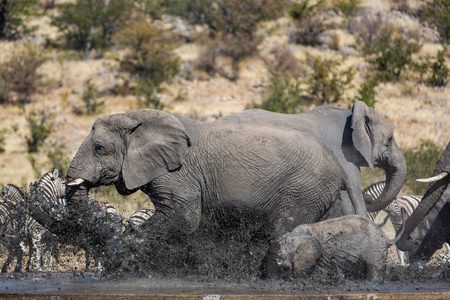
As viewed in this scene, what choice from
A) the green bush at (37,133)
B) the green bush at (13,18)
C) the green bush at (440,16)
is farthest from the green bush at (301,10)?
the green bush at (37,133)

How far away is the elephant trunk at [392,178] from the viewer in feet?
28.1

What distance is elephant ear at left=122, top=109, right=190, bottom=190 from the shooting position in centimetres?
696

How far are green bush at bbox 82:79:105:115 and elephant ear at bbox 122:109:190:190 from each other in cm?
1647

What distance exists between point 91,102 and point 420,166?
12683 millimetres

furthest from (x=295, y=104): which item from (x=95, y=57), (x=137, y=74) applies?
(x=95, y=57)

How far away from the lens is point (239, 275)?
257 inches

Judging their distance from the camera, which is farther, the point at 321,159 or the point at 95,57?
the point at 95,57

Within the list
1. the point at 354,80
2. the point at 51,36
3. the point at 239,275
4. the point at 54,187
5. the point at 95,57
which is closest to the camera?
the point at 239,275

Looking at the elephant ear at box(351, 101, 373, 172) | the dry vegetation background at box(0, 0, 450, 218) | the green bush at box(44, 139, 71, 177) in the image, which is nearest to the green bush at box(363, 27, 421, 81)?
the dry vegetation background at box(0, 0, 450, 218)

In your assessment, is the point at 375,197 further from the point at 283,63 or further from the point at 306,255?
the point at 283,63

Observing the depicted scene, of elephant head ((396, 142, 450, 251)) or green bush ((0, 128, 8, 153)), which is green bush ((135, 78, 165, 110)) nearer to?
green bush ((0, 128, 8, 153))

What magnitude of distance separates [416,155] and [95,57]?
17770 millimetres

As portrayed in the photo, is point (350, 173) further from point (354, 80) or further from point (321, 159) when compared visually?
point (354, 80)

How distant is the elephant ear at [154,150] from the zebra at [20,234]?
4.11 ft
